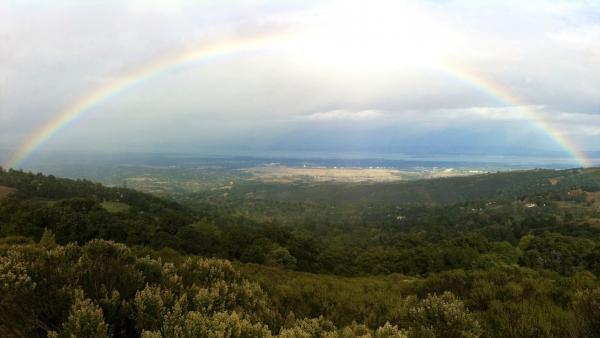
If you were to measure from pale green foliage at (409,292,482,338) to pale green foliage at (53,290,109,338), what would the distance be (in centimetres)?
673

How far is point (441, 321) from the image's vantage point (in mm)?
9664

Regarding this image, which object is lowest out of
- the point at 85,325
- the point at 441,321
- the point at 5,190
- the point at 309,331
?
the point at 5,190

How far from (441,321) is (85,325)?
8.18 m

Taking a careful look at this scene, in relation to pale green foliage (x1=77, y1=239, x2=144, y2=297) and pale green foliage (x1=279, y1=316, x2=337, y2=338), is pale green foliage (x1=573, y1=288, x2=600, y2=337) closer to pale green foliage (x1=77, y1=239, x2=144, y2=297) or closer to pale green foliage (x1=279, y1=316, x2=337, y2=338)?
pale green foliage (x1=279, y1=316, x2=337, y2=338)

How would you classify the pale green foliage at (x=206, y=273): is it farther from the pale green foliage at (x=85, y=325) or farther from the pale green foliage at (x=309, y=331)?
the pale green foliage at (x=85, y=325)

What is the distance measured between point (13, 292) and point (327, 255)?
210 ft

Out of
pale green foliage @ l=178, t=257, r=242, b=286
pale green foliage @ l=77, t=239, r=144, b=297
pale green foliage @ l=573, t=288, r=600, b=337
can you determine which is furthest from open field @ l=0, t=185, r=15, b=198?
pale green foliage @ l=573, t=288, r=600, b=337

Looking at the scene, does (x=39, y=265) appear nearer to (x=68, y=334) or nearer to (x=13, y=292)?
(x=13, y=292)

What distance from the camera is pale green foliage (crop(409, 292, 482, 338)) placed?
8.98 meters

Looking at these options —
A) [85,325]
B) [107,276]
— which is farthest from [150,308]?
[107,276]

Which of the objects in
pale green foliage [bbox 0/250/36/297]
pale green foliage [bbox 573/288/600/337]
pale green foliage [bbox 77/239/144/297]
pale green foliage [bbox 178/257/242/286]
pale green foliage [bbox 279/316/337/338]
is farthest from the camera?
pale green foliage [bbox 178/257/242/286]

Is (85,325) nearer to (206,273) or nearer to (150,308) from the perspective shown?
(150,308)

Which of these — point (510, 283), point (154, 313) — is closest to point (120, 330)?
point (154, 313)

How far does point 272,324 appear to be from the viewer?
9.80 meters
